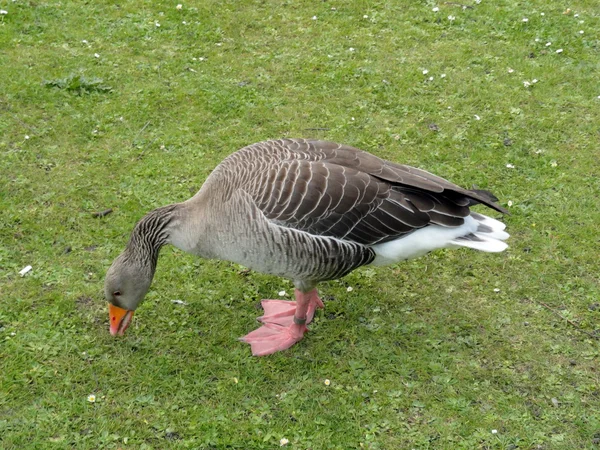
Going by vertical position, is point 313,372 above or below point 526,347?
below

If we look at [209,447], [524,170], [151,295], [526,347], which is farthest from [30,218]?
[524,170]

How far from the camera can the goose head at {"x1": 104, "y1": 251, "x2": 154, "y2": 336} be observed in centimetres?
407

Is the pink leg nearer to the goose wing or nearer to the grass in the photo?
the grass

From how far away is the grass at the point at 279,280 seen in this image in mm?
4012

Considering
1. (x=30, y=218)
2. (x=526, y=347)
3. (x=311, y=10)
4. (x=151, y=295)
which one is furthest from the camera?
(x=311, y=10)

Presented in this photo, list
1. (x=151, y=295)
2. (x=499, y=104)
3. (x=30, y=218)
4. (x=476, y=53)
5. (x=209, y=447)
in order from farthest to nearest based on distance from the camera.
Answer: (x=476, y=53), (x=499, y=104), (x=30, y=218), (x=151, y=295), (x=209, y=447)

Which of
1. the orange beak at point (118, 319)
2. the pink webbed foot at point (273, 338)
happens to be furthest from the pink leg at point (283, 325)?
the orange beak at point (118, 319)

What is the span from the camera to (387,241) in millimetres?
4160

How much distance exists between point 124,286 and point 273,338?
1085mm

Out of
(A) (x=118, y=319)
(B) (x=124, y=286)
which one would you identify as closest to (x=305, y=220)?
(B) (x=124, y=286)

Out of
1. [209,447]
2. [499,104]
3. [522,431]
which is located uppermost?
[499,104]

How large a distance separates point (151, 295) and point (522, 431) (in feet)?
8.89

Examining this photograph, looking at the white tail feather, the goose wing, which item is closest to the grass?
the white tail feather

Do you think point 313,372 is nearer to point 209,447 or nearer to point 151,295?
point 209,447
